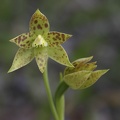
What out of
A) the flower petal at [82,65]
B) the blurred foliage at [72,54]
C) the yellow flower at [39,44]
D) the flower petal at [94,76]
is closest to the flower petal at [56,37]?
the yellow flower at [39,44]

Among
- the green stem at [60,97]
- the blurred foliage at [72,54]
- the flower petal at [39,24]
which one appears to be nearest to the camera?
the flower petal at [39,24]

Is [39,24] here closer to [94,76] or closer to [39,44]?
[39,44]

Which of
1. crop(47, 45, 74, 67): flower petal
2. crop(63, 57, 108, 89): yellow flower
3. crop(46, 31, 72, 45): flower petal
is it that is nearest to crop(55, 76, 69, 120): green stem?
crop(63, 57, 108, 89): yellow flower

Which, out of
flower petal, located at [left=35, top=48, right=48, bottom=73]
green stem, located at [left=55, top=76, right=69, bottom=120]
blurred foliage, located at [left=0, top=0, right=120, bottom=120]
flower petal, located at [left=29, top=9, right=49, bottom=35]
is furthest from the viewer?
blurred foliage, located at [left=0, top=0, right=120, bottom=120]

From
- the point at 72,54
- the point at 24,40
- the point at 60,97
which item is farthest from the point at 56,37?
the point at 72,54

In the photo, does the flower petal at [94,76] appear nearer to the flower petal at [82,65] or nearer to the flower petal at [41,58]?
the flower petal at [82,65]

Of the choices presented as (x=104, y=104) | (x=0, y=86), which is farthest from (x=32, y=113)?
(x=104, y=104)

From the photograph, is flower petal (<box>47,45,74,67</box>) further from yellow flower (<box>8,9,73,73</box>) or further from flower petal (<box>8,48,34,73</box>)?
flower petal (<box>8,48,34,73</box>)

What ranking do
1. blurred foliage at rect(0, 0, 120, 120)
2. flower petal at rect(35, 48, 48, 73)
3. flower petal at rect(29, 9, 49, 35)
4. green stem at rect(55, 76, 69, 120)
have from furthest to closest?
blurred foliage at rect(0, 0, 120, 120) < green stem at rect(55, 76, 69, 120) < flower petal at rect(29, 9, 49, 35) < flower petal at rect(35, 48, 48, 73)
